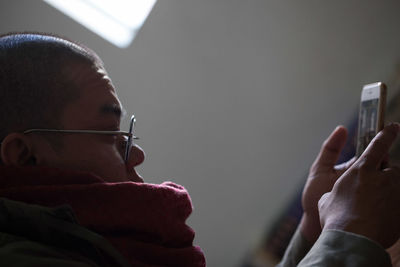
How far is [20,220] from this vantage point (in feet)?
1.81

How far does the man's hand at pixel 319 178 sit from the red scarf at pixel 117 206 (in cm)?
32

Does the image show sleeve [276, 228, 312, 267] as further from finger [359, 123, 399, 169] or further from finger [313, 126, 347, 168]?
finger [359, 123, 399, 169]

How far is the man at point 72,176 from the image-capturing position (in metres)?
0.55

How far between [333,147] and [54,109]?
25.2 inches

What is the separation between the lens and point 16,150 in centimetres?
67

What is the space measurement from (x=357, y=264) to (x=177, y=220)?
325 mm

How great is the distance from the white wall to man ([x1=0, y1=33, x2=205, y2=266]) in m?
0.55

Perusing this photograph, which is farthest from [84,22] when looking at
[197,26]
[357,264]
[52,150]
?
[357,264]

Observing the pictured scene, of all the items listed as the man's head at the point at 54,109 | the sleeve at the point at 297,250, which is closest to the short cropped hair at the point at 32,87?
the man's head at the point at 54,109

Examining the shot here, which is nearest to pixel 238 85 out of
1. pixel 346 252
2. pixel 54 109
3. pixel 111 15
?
pixel 111 15

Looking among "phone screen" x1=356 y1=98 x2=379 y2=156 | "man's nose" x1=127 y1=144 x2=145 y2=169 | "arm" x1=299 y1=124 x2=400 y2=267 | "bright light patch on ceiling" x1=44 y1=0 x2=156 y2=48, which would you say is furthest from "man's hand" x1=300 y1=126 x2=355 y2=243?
"bright light patch on ceiling" x1=44 y1=0 x2=156 y2=48

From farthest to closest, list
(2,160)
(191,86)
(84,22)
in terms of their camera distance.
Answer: (191,86)
(84,22)
(2,160)

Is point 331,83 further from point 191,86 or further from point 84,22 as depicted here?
point 84,22

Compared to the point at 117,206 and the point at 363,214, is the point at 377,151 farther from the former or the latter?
the point at 117,206
